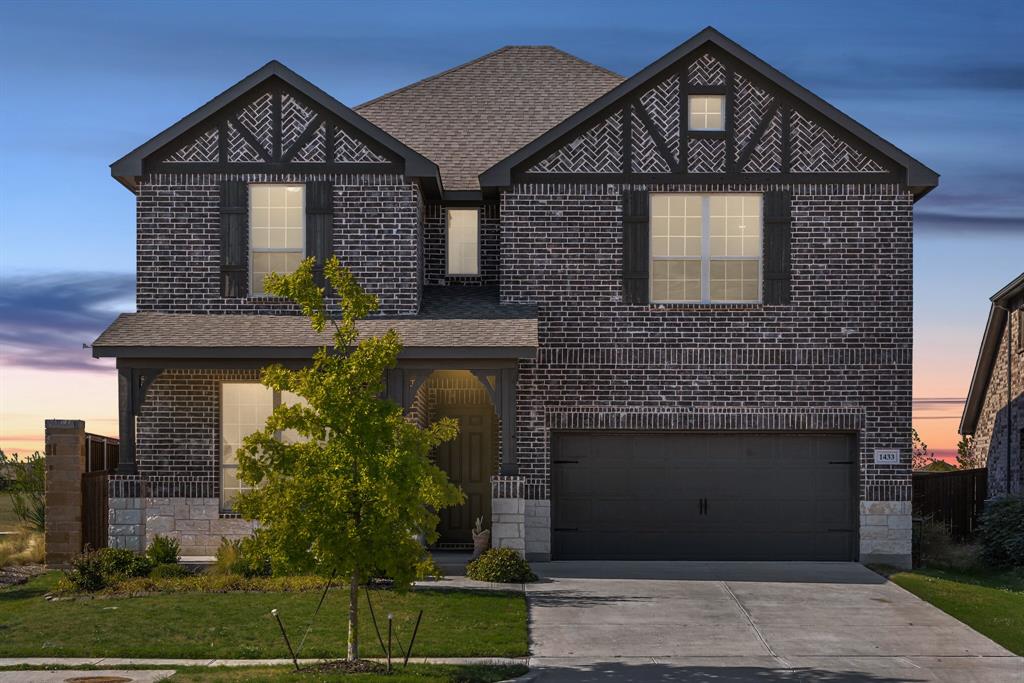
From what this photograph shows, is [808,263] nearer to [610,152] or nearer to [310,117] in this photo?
[610,152]

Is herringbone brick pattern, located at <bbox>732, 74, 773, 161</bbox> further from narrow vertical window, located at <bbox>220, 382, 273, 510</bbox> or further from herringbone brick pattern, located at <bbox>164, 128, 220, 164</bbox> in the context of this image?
narrow vertical window, located at <bbox>220, 382, 273, 510</bbox>

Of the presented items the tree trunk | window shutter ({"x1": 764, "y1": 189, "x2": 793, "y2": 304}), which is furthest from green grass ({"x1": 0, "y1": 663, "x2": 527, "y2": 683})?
window shutter ({"x1": 764, "y1": 189, "x2": 793, "y2": 304})

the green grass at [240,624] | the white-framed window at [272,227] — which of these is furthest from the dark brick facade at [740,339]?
the green grass at [240,624]

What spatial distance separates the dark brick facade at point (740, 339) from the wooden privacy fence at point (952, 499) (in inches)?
183

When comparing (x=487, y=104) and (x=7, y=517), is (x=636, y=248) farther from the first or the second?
(x=7, y=517)

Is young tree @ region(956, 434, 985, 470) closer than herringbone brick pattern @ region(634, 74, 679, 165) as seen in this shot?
No

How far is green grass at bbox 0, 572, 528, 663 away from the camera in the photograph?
15.7 metres

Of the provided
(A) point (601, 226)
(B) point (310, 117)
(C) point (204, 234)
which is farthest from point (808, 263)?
(C) point (204, 234)

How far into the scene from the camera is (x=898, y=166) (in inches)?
921

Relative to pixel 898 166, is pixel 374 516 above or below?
below

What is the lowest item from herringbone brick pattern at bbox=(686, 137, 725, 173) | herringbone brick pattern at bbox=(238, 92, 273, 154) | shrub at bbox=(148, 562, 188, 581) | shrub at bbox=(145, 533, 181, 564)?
shrub at bbox=(148, 562, 188, 581)

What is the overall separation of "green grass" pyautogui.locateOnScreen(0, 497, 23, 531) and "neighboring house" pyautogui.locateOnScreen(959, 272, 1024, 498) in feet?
71.4

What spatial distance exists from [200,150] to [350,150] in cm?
276

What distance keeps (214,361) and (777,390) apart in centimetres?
995
